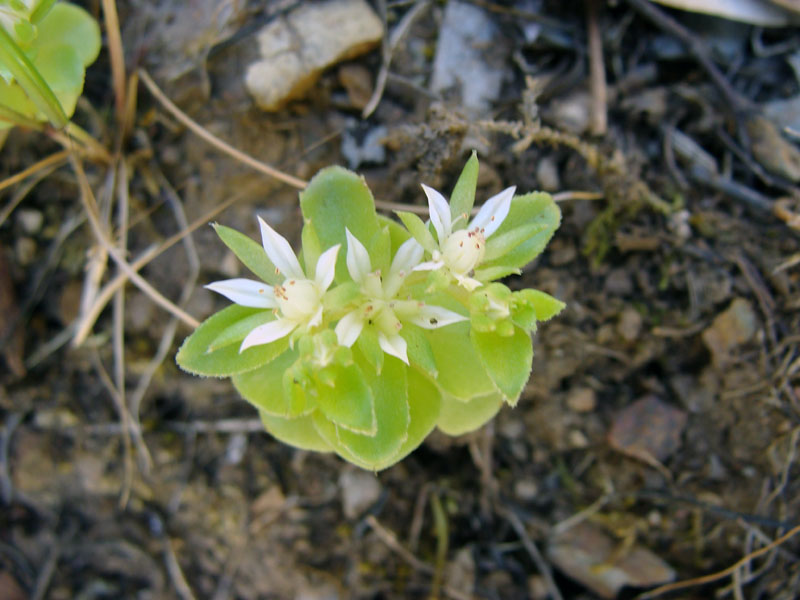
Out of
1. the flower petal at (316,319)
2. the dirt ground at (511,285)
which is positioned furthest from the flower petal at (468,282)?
the dirt ground at (511,285)

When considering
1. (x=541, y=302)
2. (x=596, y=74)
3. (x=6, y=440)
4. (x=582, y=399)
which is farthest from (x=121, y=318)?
(x=596, y=74)

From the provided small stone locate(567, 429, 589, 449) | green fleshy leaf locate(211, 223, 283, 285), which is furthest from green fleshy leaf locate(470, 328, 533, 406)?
small stone locate(567, 429, 589, 449)

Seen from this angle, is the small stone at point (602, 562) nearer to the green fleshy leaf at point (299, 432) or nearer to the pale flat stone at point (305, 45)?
the green fleshy leaf at point (299, 432)

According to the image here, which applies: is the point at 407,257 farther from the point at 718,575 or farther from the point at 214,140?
the point at 718,575

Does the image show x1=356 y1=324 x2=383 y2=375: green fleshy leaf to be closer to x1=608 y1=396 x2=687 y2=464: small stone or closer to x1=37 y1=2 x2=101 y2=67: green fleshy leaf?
x1=608 y1=396 x2=687 y2=464: small stone

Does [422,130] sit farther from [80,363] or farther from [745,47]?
[80,363]
